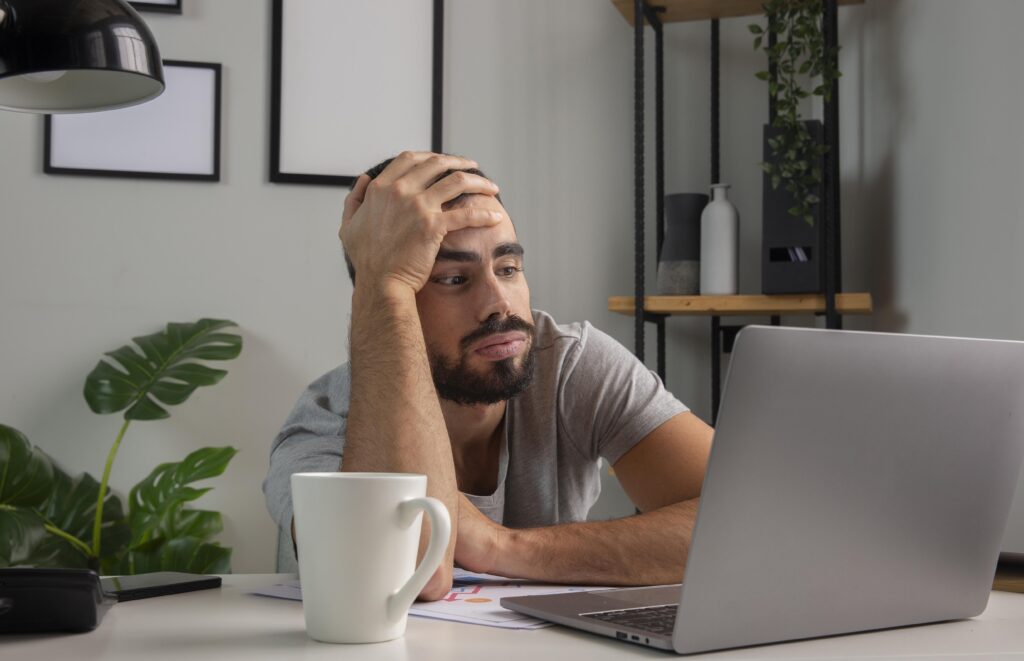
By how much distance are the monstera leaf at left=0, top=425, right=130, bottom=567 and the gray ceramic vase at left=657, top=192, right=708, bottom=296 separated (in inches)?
52.6

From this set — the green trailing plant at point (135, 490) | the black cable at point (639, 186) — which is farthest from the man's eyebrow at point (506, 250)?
the green trailing plant at point (135, 490)

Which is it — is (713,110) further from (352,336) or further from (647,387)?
(352,336)

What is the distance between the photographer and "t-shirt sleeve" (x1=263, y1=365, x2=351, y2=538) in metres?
1.18

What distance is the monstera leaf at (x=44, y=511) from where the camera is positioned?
2049 mm

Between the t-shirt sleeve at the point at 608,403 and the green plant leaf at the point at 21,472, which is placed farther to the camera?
the green plant leaf at the point at 21,472

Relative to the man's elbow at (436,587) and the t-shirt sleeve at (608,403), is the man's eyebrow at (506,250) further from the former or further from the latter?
the man's elbow at (436,587)

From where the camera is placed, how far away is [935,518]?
0.70 m

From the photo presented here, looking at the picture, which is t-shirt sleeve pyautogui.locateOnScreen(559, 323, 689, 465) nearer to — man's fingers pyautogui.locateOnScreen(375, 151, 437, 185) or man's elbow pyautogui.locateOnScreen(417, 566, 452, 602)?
man's fingers pyautogui.locateOnScreen(375, 151, 437, 185)

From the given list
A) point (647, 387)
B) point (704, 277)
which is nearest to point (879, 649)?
point (647, 387)

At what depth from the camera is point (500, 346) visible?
135cm

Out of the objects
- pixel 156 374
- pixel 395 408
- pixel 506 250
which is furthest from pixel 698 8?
pixel 395 408

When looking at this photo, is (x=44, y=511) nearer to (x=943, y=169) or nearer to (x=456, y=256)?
(x=456, y=256)

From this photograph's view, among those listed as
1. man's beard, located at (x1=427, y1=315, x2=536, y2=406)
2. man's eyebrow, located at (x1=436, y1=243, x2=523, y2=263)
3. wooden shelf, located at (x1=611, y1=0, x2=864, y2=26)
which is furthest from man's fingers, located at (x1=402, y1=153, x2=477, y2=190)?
wooden shelf, located at (x1=611, y1=0, x2=864, y2=26)

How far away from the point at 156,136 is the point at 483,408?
4.50ft
